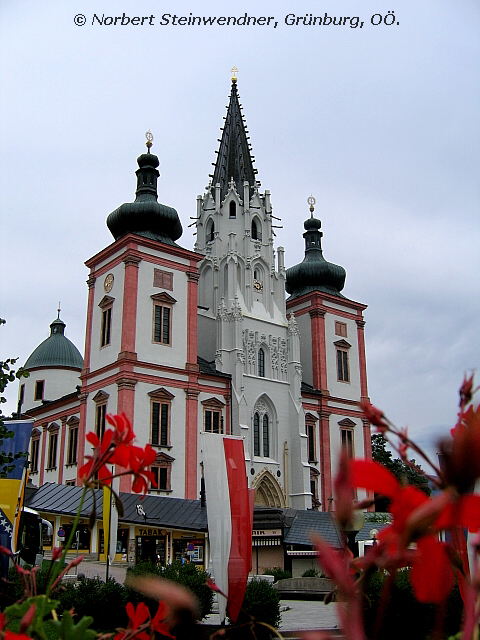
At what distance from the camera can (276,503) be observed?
37594 millimetres

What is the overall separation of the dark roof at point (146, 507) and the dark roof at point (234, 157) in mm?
20074

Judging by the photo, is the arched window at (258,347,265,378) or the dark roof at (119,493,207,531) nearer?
the dark roof at (119,493,207,531)

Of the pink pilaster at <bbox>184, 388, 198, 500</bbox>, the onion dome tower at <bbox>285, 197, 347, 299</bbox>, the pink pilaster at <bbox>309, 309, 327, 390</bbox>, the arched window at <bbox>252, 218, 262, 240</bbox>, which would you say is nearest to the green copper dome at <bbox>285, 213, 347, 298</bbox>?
the onion dome tower at <bbox>285, 197, 347, 299</bbox>

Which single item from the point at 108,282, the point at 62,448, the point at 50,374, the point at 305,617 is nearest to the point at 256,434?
the point at 108,282

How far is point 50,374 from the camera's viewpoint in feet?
188

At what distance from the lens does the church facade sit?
35312 millimetres

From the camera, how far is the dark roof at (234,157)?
45281 millimetres

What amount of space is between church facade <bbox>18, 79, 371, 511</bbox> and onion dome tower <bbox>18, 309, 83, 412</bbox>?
38.5 ft

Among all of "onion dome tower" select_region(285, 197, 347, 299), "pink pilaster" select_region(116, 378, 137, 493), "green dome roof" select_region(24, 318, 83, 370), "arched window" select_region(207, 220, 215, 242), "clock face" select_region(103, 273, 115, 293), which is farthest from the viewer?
"green dome roof" select_region(24, 318, 83, 370)

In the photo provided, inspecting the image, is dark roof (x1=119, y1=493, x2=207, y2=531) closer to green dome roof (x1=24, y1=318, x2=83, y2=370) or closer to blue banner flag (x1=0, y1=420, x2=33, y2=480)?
blue banner flag (x1=0, y1=420, x2=33, y2=480)

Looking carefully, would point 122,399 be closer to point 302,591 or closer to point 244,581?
point 302,591

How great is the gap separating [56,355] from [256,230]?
23.0 metres

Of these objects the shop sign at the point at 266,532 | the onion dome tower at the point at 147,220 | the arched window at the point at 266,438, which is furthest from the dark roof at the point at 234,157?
the shop sign at the point at 266,532

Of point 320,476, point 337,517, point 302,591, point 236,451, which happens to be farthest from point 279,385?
point 337,517
